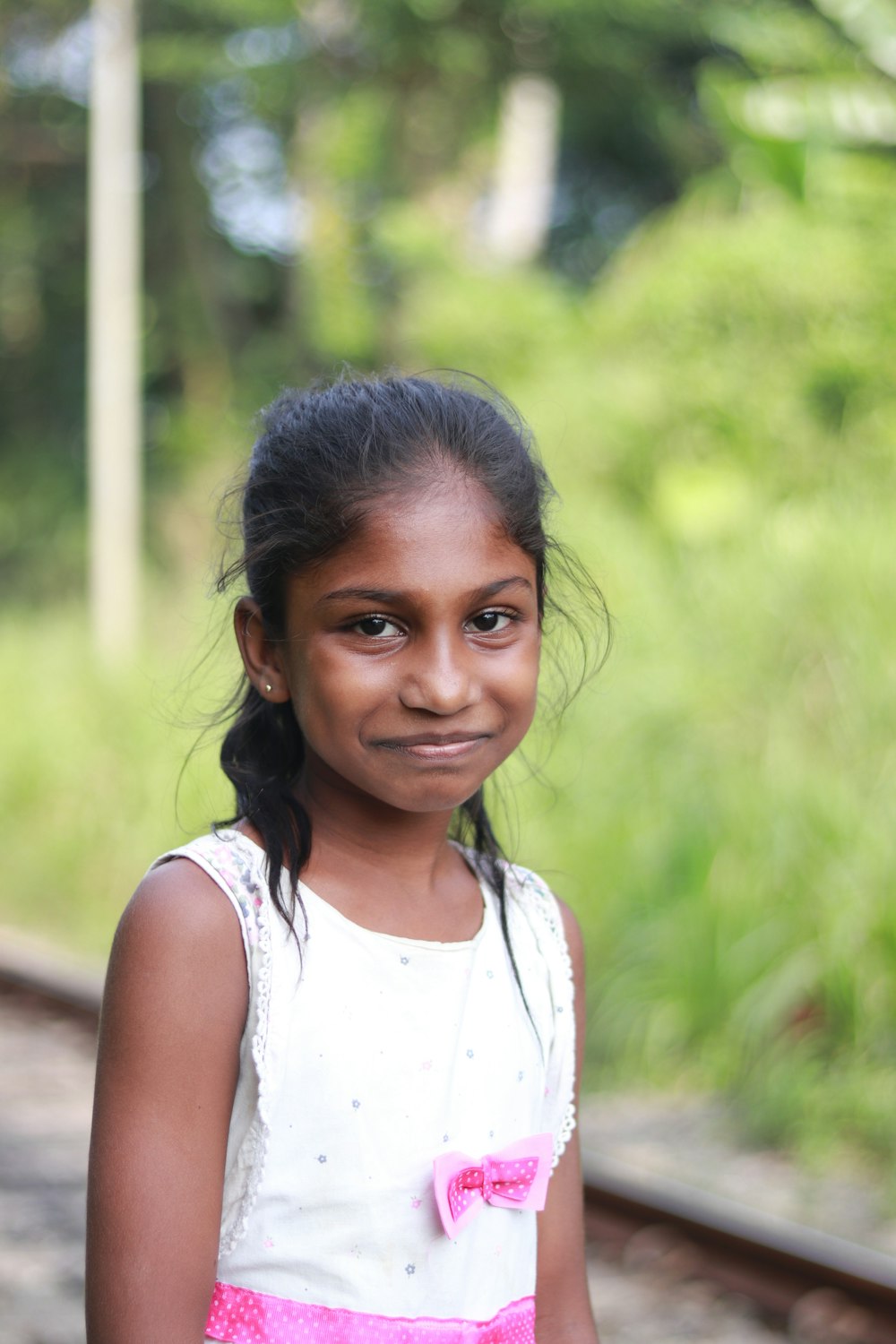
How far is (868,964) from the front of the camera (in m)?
4.75

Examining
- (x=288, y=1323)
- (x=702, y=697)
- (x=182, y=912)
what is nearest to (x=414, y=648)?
(x=182, y=912)

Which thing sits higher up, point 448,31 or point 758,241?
point 448,31

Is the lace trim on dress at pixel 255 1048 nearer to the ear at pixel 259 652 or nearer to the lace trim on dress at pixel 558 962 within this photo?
the ear at pixel 259 652

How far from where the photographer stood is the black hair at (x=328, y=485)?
4.94 ft

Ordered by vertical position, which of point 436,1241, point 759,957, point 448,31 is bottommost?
point 759,957

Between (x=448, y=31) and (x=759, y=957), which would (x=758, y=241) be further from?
(x=448, y=31)

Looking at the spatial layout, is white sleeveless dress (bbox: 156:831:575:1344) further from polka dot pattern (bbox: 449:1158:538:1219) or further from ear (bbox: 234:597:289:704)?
ear (bbox: 234:597:289:704)

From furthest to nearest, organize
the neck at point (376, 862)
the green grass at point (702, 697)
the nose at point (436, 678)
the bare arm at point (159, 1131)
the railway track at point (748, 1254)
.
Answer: the green grass at point (702, 697)
the railway track at point (748, 1254)
the neck at point (376, 862)
the nose at point (436, 678)
the bare arm at point (159, 1131)

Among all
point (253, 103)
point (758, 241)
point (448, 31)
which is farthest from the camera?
point (253, 103)

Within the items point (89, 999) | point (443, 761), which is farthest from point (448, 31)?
point (443, 761)

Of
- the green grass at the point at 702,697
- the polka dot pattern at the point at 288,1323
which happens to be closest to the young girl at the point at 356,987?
the polka dot pattern at the point at 288,1323

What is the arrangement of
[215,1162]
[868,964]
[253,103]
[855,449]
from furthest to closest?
1. [253,103]
2. [855,449]
3. [868,964]
4. [215,1162]

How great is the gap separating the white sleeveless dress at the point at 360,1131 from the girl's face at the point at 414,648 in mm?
160

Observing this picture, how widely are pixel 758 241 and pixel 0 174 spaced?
12.9 meters
